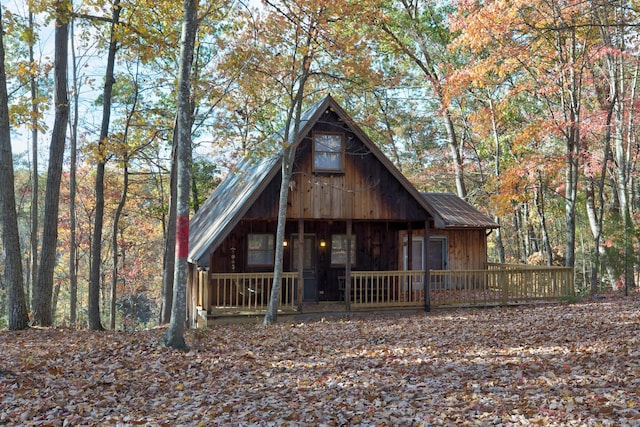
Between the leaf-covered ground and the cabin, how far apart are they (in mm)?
3321

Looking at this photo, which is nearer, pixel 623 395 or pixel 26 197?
pixel 623 395

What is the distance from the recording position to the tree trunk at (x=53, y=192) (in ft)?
40.8

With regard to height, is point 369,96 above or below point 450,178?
above

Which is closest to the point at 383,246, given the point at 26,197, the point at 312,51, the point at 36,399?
the point at 312,51

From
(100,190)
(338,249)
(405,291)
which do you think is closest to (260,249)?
(338,249)

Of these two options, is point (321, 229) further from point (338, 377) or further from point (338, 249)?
point (338, 377)

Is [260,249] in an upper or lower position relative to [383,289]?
upper

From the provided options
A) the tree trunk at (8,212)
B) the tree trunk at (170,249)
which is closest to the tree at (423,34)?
the tree trunk at (170,249)

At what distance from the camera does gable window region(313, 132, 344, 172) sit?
1500 cm

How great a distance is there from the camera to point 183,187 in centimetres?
920

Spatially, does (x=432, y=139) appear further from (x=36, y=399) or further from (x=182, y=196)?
(x=36, y=399)

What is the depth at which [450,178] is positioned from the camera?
30312mm

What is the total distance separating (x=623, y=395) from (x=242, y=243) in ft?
41.5

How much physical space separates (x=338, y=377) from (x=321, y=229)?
1014cm
